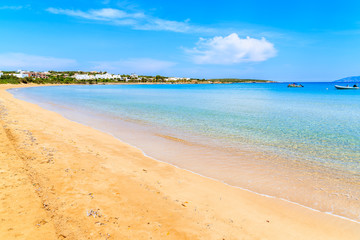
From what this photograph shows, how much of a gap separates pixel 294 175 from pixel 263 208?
A: 2.97 metres

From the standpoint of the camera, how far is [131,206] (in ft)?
16.7

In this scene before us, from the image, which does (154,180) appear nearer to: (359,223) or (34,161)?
(34,161)

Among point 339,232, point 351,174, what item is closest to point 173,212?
point 339,232

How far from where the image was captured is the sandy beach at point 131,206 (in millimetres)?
4191

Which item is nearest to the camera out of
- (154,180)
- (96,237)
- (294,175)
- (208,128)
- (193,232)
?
(96,237)

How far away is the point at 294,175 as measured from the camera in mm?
7773

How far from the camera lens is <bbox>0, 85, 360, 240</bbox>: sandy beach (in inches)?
165

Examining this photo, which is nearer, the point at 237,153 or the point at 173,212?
the point at 173,212

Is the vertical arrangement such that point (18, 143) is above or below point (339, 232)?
above

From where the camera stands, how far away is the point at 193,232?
4324 millimetres

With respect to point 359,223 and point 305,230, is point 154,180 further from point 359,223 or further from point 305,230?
point 359,223

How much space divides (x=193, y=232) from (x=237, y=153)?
6.32m

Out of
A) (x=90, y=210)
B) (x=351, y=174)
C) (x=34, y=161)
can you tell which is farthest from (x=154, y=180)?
(x=351, y=174)

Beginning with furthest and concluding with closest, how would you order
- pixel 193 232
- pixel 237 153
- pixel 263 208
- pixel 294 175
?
pixel 237 153 < pixel 294 175 < pixel 263 208 < pixel 193 232
